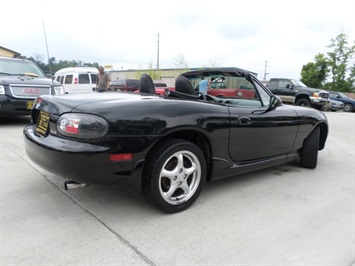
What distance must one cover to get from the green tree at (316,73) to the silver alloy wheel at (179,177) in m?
32.2

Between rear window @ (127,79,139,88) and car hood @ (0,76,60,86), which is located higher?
car hood @ (0,76,60,86)

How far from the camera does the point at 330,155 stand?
16.9ft

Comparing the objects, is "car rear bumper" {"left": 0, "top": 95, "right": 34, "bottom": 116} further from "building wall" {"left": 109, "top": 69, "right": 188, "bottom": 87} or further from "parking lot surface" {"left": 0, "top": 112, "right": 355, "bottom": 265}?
"building wall" {"left": 109, "top": 69, "right": 188, "bottom": 87}

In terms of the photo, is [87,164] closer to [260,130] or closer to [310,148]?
[260,130]

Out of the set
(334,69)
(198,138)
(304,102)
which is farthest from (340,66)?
(198,138)

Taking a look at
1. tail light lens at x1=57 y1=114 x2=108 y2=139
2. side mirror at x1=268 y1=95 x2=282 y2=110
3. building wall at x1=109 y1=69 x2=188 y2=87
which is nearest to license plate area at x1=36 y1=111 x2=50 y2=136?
tail light lens at x1=57 y1=114 x2=108 y2=139

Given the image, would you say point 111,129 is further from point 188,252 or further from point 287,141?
point 287,141

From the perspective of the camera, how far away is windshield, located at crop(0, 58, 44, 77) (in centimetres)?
628

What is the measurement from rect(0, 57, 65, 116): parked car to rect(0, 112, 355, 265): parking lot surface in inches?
103

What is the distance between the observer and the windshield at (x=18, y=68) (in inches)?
247

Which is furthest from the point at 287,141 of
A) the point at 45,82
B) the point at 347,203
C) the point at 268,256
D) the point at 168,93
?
the point at 45,82

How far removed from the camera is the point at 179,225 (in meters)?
2.30

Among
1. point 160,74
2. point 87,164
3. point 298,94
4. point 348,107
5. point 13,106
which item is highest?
point 87,164

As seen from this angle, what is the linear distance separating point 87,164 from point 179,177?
80 cm
